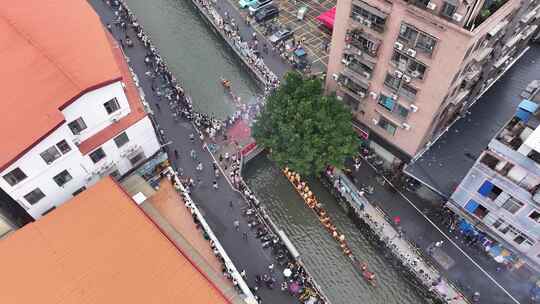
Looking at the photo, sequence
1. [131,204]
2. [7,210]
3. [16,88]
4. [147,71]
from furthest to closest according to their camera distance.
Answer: [147,71], [7,210], [16,88], [131,204]

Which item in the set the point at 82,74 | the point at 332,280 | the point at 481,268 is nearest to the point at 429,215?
the point at 481,268

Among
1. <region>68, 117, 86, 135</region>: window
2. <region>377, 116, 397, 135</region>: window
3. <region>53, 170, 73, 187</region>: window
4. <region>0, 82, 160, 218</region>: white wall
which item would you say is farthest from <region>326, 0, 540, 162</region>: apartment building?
<region>53, 170, 73, 187</region>: window

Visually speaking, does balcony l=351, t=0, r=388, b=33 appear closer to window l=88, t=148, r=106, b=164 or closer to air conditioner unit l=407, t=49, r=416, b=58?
air conditioner unit l=407, t=49, r=416, b=58

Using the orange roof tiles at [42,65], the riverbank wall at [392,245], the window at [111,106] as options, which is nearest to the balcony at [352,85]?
the riverbank wall at [392,245]

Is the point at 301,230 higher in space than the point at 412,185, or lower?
lower

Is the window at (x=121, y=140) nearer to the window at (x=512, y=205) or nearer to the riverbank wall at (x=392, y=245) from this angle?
the riverbank wall at (x=392, y=245)

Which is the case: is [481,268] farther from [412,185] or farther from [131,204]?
[131,204]
